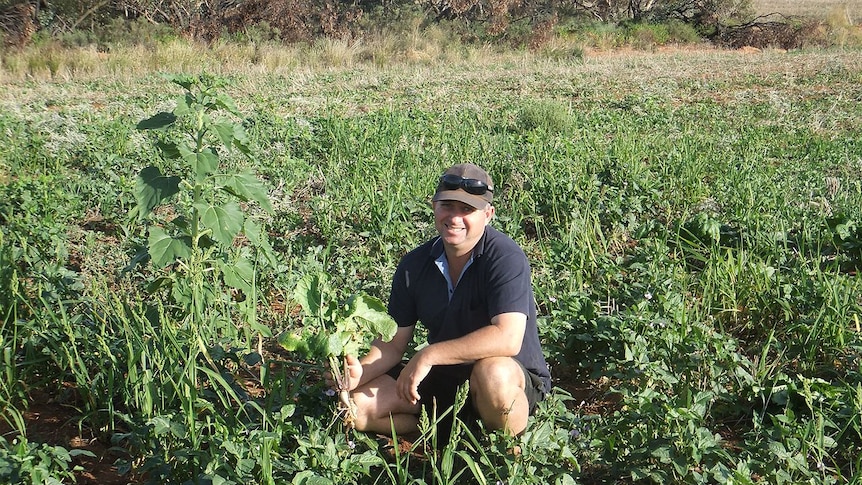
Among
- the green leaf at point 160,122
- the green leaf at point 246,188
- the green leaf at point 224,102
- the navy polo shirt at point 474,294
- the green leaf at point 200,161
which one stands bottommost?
the navy polo shirt at point 474,294

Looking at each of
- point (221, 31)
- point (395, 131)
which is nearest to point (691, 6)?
point (221, 31)

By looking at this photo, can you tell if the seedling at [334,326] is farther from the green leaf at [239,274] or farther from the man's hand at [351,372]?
the green leaf at [239,274]

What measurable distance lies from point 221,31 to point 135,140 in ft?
44.8

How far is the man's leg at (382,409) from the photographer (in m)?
2.82

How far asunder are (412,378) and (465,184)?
2.43 feet

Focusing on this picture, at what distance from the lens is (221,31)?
19.6 m

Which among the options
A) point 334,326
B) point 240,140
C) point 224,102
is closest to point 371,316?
point 334,326

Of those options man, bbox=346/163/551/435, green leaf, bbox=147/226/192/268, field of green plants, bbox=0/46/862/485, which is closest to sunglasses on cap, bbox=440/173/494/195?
man, bbox=346/163/551/435

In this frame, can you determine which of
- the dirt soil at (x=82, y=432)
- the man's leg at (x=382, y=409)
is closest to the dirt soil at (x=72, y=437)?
the dirt soil at (x=82, y=432)

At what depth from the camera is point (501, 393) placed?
257 cm

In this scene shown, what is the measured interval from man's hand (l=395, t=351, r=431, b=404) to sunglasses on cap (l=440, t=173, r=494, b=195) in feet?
2.07

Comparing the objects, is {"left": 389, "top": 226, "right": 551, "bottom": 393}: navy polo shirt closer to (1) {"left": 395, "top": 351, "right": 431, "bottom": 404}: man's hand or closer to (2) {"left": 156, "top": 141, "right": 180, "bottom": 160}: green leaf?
(1) {"left": 395, "top": 351, "right": 431, "bottom": 404}: man's hand

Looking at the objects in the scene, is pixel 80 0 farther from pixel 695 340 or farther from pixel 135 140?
pixel 695 340

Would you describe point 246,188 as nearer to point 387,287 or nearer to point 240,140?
point 240,140
